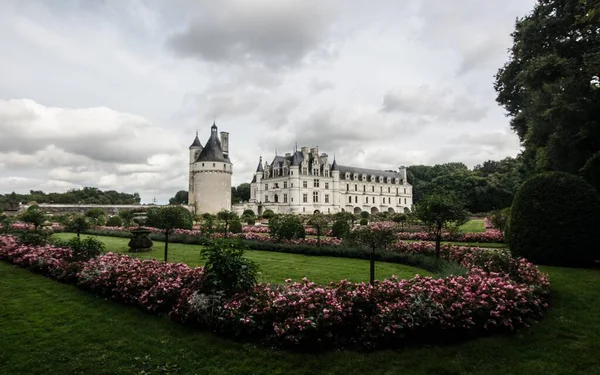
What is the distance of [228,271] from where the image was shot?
5.88 m

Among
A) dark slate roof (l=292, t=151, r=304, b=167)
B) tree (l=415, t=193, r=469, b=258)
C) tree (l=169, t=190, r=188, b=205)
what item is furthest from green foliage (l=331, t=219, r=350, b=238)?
tree (l=169, t=190, r=188, b=205)

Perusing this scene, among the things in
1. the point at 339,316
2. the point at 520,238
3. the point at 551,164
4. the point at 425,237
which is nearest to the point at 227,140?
the point at 425,237

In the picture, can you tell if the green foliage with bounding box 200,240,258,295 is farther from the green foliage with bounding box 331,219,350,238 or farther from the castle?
the castle

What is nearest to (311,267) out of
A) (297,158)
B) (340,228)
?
(340,228)

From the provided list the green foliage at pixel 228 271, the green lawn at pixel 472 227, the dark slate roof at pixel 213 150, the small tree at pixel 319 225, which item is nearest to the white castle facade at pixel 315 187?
the dark slate roof at pixel 213 150

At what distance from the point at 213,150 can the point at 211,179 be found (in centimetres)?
346

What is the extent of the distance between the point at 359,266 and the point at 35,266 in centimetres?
848

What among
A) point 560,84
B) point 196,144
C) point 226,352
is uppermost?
point 196,144

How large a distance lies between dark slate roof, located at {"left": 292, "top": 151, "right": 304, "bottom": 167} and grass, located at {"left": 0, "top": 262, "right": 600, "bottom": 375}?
4978 centimetres

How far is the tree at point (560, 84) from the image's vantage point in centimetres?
1239

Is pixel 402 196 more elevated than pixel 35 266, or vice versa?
pixel 402 196

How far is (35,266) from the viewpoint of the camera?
950cm

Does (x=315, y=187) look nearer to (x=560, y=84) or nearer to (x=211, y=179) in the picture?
(x=211, y=179)

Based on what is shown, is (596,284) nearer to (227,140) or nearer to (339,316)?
(339,316)
